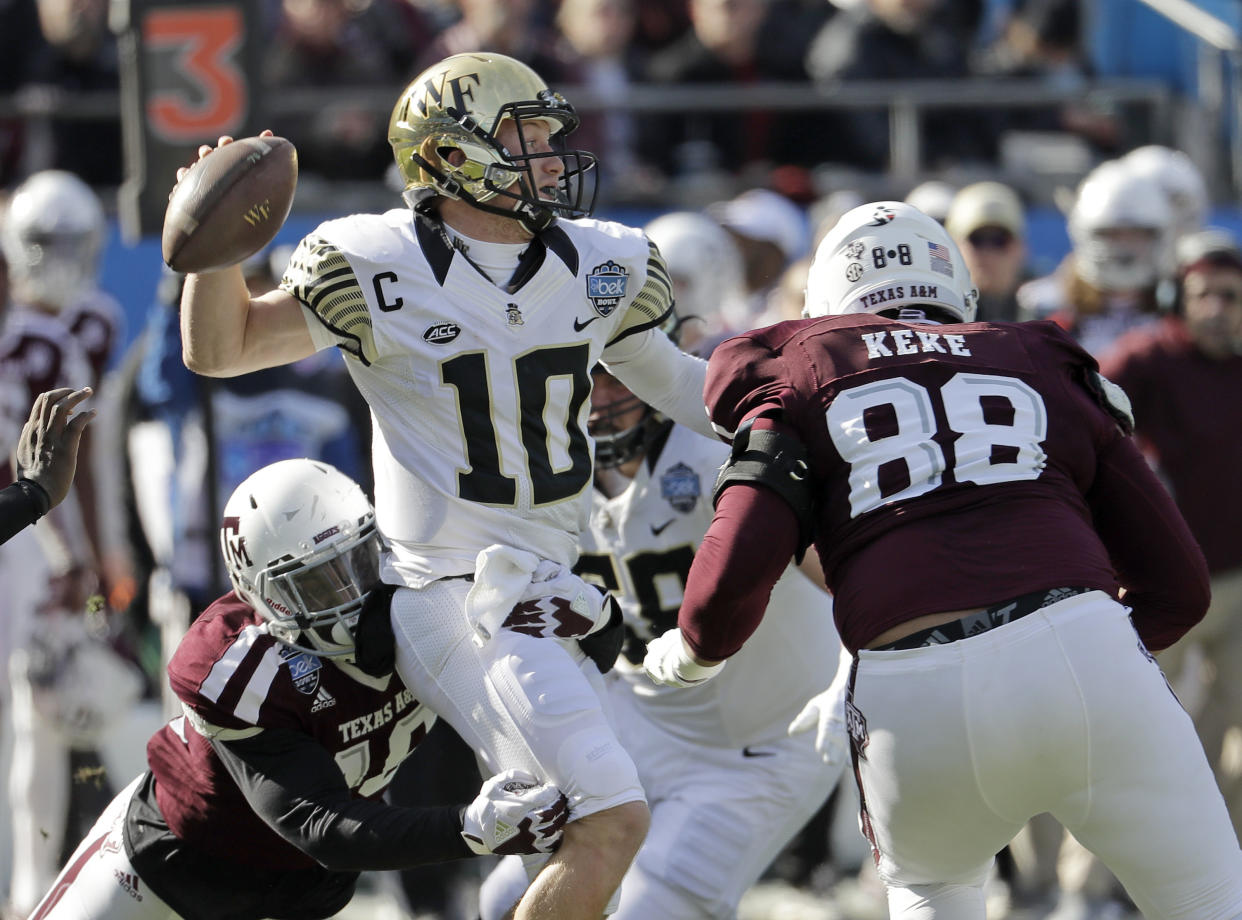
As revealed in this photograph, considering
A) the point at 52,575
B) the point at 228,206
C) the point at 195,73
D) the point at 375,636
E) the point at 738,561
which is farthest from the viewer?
the point at 52,575

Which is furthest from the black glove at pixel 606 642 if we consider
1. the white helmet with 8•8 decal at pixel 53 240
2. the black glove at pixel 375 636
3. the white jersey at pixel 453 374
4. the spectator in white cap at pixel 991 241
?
the white helmet with 8•8 decal at pixel 53 240

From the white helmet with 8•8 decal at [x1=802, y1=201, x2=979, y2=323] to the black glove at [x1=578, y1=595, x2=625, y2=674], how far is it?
0.73m

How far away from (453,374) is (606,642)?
0.62 m

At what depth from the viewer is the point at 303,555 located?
365 centimetres

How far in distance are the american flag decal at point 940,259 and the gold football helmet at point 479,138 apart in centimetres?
69

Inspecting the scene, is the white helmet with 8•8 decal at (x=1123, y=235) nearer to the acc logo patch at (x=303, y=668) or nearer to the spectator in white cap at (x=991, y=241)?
the spectator in white cap at (x=991, y=241)

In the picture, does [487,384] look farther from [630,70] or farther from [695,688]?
[630,70]

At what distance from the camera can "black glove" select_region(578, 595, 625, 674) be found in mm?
3711

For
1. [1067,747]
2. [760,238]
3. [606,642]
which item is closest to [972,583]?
[1067,747]

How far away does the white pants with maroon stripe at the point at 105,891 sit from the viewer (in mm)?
3812

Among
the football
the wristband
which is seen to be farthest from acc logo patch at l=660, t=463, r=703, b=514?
the wristband

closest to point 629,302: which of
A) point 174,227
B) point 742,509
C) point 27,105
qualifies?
point 742,509

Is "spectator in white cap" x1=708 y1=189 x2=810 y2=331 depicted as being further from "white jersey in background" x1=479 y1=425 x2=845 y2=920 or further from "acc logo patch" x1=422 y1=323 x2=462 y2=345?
"acc logo patch" x1=422 y1=323 x2=462 y2=345

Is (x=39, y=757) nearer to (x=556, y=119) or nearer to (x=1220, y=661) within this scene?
(x=556, y=119)
